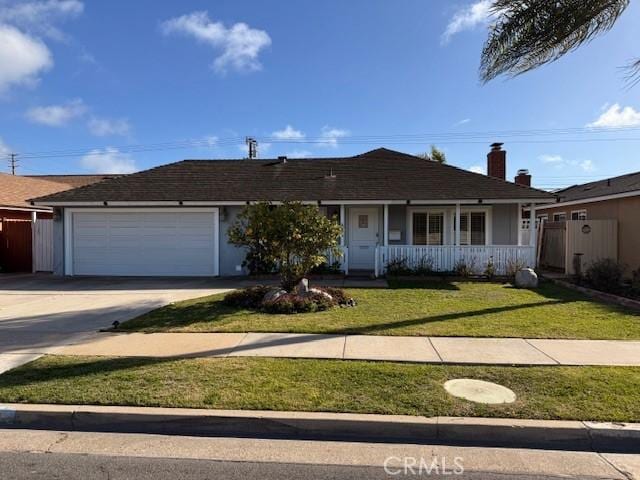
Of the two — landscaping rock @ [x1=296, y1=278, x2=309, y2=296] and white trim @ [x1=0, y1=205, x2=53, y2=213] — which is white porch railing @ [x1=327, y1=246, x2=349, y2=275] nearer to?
landscaping rock @ [x1=296, y1=278, x2=309, y2=296]

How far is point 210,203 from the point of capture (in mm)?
15602

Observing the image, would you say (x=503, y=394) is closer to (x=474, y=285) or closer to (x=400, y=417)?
(x=400, y=417)

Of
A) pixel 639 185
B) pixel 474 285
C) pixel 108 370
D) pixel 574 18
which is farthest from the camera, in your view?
pixel 639 185

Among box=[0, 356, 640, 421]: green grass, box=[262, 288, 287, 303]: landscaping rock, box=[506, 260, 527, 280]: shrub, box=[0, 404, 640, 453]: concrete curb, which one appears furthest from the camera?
box=[506, 260, 527, 280]: shrub

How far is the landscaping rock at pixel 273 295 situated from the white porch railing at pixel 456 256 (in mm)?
5560

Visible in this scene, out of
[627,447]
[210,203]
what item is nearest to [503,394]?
[627,447]

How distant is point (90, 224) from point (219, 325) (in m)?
10.6

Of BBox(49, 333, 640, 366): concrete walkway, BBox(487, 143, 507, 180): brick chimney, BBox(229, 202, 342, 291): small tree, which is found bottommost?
BBox(49, 333, 640, 366): concrete walkway

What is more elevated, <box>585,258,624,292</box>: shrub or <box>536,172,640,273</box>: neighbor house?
<box>536,172,640,273</box>: neighbor house

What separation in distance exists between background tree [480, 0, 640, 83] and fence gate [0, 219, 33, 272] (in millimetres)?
17031

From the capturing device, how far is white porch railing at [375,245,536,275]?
48.4 ft

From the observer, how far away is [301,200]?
50.2ft

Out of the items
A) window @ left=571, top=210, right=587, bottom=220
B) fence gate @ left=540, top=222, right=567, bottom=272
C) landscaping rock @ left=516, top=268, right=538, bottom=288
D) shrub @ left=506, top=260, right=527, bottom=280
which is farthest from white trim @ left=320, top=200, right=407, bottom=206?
window @ left=571, top=210, right=587, bottom=220

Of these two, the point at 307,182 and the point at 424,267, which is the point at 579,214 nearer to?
the point at 424,267
